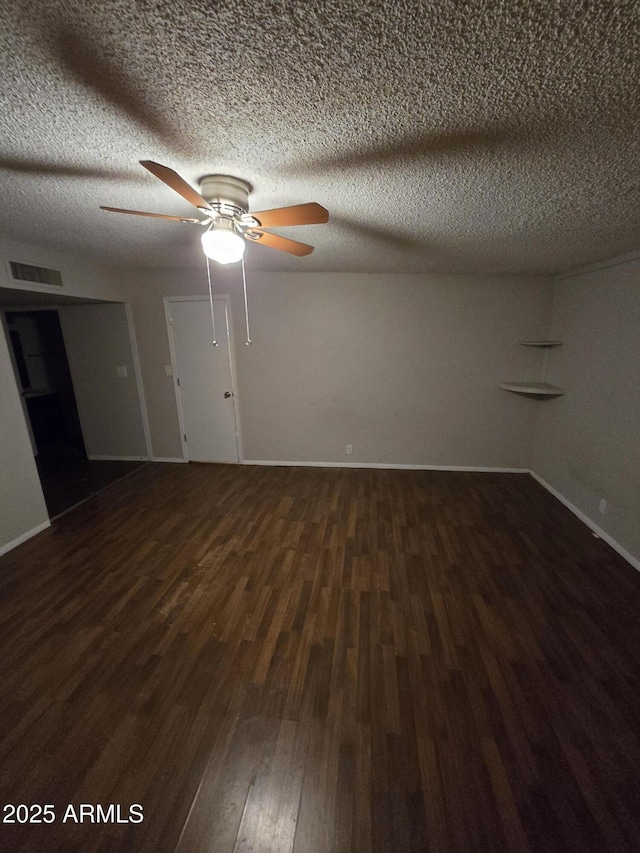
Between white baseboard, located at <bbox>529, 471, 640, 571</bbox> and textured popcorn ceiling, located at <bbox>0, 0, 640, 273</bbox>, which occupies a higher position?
textured popcorn ceiling, located at <bbox>0, 0, 640, 273</bbox>

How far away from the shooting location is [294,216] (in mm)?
1421

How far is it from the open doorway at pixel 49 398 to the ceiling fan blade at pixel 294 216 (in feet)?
11.9

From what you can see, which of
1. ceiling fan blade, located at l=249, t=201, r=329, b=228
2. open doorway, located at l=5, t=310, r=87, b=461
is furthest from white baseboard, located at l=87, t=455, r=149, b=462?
ceiling fan blade, located at l=249, t=201, r=329, b=228

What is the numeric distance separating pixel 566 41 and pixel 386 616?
242 centimetres

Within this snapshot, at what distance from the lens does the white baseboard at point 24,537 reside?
2.51 m

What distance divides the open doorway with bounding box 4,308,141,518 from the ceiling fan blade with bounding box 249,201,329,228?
3623 millimetres

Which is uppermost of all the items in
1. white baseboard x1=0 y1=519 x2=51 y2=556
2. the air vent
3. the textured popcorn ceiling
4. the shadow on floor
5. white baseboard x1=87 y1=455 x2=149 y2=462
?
the textured popcorn ceiling

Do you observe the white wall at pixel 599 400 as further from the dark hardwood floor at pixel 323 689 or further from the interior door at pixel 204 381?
the interior door at pixel 204 381

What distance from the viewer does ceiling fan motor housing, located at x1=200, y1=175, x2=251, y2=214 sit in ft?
4.89

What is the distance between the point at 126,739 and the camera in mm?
1316

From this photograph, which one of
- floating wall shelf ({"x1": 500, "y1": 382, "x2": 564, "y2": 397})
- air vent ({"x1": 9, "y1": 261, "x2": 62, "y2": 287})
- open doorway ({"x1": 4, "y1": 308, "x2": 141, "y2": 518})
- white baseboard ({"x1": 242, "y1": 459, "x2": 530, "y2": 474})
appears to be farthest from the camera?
open doorway ({"x1": 4, "y1": 308, "x2": 141, "y2": 518})

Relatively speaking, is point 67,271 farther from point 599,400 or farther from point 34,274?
point 599,400

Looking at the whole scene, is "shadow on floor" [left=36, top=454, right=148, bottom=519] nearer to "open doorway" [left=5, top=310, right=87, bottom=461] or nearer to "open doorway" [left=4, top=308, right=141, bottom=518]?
"open doorway" [left=4, top=308, right=141, bottom=518]

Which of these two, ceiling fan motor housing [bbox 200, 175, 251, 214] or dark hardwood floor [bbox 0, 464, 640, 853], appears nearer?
dark hardwood floor [bbox 0, 464, 640, 853]
